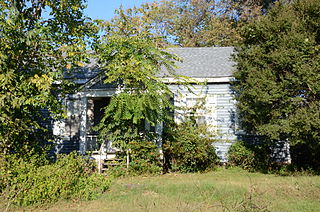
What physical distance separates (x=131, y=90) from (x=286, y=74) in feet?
16.4

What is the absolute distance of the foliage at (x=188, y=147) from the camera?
1092cm

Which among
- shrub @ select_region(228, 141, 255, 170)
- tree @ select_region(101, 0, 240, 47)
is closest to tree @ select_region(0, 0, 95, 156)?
shrub @ select_region(228, 141, 255, 170)

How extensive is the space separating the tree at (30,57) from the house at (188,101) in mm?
1911

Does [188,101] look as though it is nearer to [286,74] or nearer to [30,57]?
[286,74]

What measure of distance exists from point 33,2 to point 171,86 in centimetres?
613

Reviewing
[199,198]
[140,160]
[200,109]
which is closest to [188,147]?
[140,160]

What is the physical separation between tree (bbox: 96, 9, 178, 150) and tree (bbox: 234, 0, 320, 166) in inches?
117

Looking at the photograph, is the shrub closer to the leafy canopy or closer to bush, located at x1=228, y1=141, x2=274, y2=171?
bush, located at x1=228, y1=141, x2=274, y2=171

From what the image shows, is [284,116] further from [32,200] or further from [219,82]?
[32,200]

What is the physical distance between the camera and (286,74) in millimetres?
9438

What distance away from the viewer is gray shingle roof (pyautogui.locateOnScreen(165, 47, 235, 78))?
1297 centimetres

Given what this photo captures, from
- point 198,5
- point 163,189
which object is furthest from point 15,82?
point 198,5

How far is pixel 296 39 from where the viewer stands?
9.31m

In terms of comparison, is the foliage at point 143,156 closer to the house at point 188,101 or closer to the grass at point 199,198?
the house at point 188,101
